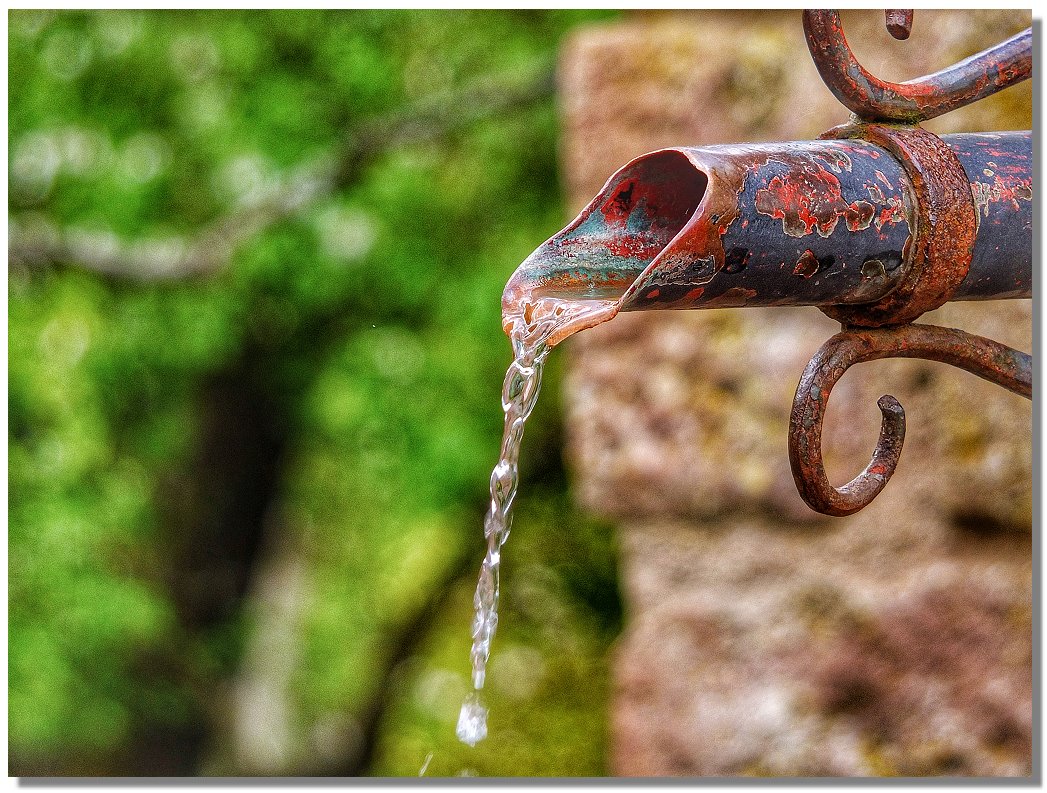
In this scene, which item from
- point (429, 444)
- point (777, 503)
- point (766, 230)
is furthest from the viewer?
Result: point (429, 444)

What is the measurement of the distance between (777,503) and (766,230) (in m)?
0.64

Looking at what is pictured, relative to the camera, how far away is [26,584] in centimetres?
200

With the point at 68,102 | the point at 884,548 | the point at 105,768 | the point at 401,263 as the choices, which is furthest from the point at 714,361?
the point at 105,768

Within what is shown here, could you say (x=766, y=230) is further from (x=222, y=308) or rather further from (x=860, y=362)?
(x=222, y=308)

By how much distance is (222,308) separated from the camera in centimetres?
194

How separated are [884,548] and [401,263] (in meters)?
1.13

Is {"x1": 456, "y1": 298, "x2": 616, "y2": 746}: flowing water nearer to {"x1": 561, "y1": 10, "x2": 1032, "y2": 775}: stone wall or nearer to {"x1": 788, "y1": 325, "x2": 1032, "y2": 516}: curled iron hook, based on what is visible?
{"x1": 788, "y1": 325, "x2": 1032, "y2": 516}: curled iron hook

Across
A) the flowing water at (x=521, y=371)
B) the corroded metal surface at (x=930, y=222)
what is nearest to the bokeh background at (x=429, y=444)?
the flowing water at (x=521, y=371)

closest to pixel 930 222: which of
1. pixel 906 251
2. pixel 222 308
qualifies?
pixel 906 251

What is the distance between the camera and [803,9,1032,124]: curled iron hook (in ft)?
1.55

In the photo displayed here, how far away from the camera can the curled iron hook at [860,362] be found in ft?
1.57

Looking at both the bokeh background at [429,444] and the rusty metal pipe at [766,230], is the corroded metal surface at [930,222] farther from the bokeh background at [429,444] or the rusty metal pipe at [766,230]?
the bokeh background at [429,444]

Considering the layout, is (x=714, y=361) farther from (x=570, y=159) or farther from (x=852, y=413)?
(x=570, y=159)

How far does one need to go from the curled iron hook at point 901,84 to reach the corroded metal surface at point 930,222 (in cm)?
1
